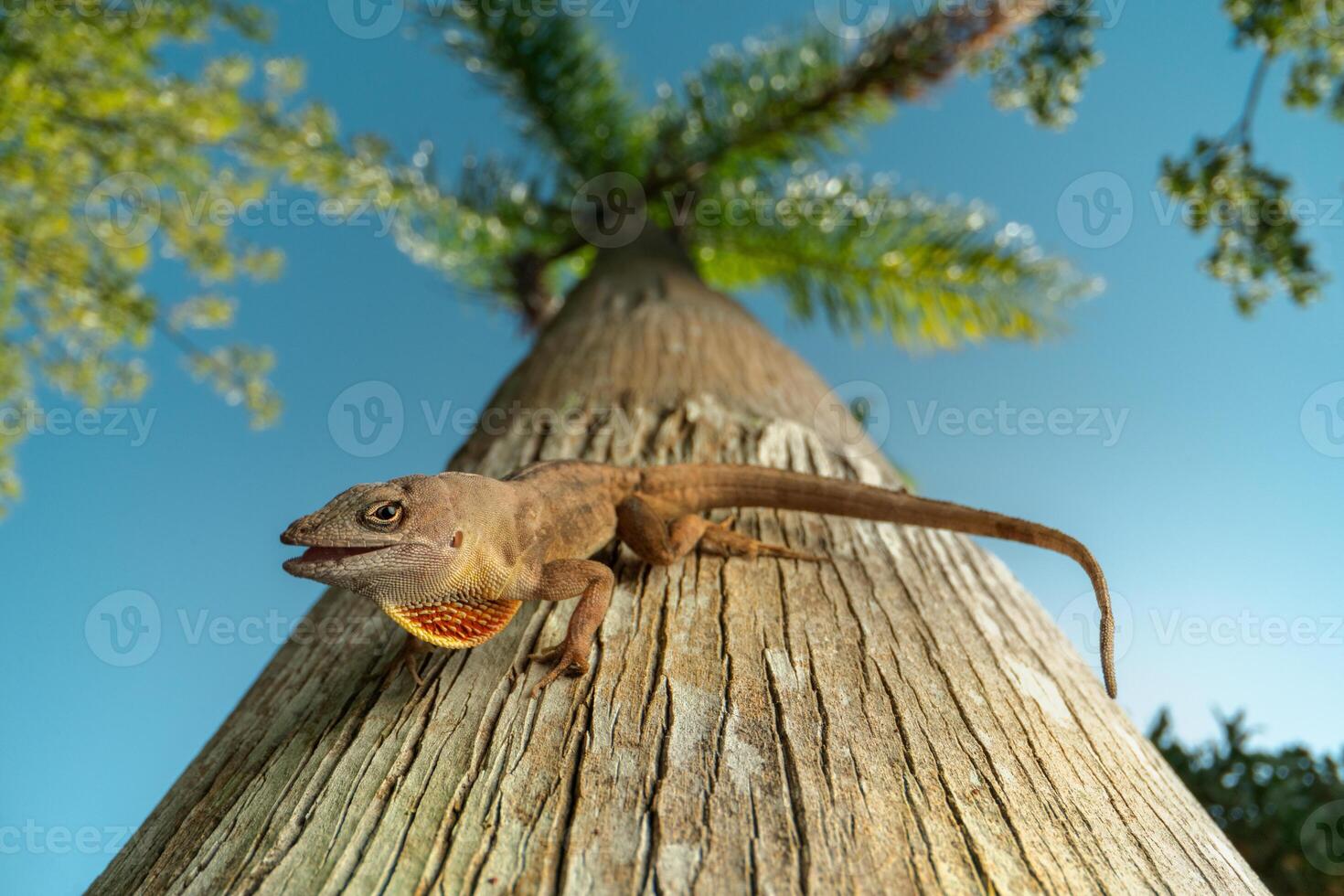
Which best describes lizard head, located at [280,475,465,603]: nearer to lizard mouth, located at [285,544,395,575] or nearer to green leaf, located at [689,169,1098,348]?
lizard mouth, located at [285,544,395,575]

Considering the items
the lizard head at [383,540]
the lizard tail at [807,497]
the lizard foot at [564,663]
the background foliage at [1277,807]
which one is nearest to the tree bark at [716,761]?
the lizard foot at [564,663]

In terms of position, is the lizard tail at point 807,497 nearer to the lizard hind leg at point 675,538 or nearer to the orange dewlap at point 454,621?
the lizard hind leg at point 675,538

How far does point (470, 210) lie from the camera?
8289 mm

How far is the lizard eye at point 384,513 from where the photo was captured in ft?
6.52

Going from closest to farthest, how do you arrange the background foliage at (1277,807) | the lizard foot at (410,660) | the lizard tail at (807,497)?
the lizard foot at (410,660)
the lizard tail at (807,497)
the background foliage at (1277,807)

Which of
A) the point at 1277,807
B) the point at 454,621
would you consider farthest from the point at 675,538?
the point at 1277,807

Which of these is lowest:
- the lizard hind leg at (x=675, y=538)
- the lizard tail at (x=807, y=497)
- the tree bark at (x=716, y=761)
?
the tree bark at (x=716, y=761)

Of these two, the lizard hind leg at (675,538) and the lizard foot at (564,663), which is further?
the lizard hind leg at (675,538)

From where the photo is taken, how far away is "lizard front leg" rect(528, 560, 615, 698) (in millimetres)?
2109

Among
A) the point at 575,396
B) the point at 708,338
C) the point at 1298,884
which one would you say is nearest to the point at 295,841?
the point at 575,396

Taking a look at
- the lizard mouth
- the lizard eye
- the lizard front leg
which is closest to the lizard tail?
the lizard front leg

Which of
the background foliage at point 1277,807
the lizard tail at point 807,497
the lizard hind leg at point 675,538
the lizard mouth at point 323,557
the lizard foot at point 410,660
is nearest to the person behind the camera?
the lizard mouth at point 323,557

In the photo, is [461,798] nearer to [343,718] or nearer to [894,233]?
[343,718]

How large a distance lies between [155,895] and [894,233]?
695cm
